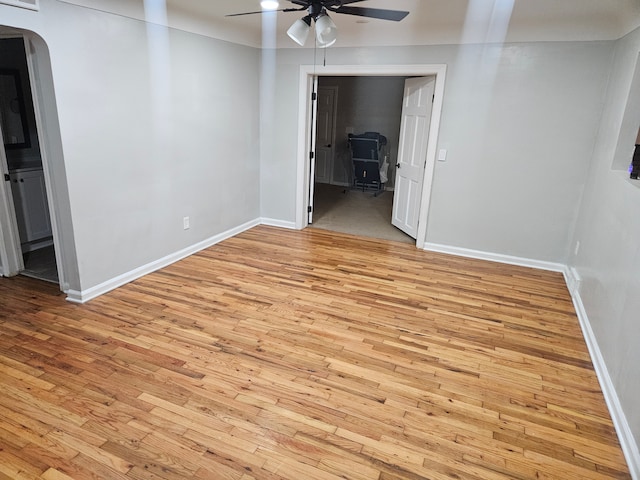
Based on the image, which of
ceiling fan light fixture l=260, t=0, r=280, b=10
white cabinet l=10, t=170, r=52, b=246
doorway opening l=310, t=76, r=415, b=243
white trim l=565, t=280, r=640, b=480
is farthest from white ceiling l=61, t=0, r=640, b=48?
doorway opening l=310, t=76, r=415, b=243

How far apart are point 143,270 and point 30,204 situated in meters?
1.44

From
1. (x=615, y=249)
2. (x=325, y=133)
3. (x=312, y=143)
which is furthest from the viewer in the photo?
(x=325, y=133)

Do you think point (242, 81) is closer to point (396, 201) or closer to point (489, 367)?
point (396, 201)

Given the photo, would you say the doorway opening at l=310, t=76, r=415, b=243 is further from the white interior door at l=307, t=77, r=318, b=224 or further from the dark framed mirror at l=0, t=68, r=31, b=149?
the dark framed mirror at l=0, t=68, r=31, b=149

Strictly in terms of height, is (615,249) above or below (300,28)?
below

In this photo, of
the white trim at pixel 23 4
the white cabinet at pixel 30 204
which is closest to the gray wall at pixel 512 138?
the white trim at pixel 23 4

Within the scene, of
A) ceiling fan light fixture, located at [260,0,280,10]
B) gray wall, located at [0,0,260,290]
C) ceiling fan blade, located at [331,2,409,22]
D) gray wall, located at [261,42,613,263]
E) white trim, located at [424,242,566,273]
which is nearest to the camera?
ceiling fan blade, located at [331,2,409,22]

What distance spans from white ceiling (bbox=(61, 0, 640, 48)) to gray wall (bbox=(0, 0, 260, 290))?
0.53ft

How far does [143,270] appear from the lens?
12.4 ft

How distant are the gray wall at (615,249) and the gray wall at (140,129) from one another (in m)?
3.72

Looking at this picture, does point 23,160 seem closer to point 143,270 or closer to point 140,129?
point 140,129

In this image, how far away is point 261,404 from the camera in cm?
219

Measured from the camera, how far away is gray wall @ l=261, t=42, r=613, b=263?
12.8ft

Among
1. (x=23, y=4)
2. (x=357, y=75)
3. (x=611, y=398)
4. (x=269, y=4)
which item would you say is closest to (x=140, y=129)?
(x=23, y=4)
